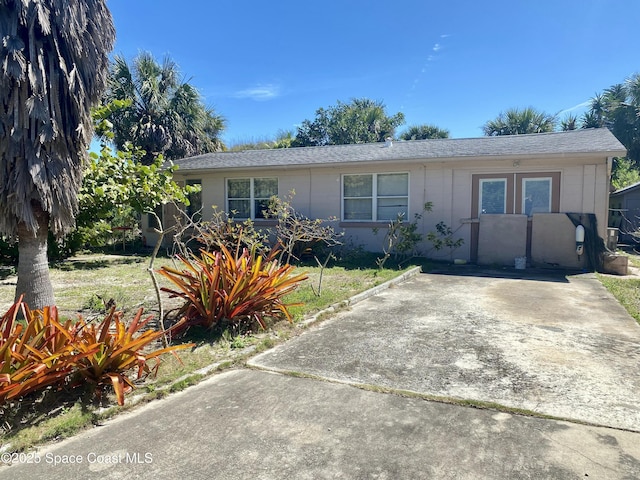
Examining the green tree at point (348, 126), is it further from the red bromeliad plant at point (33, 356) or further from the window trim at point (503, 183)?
the red bromeliad plant at point (33, 356)

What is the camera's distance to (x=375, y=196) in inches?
525

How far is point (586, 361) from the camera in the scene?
4488 millimetres

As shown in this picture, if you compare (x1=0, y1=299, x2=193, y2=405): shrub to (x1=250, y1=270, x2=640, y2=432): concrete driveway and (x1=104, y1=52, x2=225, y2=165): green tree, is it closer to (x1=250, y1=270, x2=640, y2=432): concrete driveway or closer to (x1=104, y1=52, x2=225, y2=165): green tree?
(x1=250, y1=270, x2=640, y2=432): concrete driveway

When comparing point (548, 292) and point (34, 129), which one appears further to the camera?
point (548, 292)

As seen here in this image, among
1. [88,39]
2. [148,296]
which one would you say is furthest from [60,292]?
[88,39]

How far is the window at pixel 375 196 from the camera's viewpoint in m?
13.1

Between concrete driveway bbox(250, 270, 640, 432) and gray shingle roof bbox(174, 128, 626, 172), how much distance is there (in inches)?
189

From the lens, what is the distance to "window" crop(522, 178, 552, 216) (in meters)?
11.5

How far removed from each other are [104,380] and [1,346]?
A: 800 millimetres

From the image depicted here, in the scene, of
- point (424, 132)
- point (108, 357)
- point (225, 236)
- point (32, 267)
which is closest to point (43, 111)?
point (32, 267)

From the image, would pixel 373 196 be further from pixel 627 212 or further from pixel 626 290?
pixel 627 212

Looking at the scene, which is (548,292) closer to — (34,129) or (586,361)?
(586,361)

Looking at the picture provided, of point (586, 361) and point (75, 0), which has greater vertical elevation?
point (75, 0)

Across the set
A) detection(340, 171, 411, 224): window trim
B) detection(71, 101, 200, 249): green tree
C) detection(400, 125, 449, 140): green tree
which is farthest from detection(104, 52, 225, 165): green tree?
detection(400, 125, 449, 140): green tree
